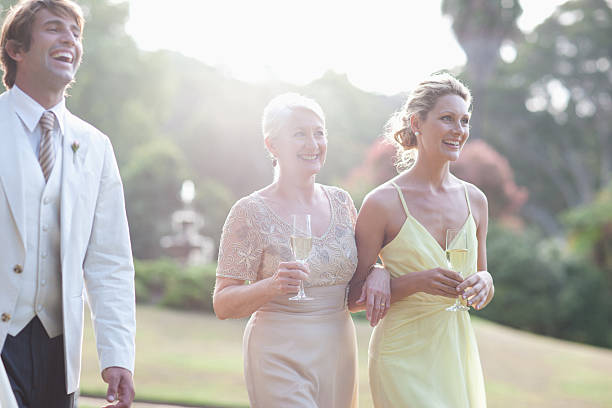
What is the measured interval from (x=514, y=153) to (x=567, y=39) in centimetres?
584

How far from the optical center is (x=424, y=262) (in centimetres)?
344

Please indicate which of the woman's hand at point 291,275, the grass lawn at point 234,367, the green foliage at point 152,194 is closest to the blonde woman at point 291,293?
the woman's hand at point 291,275

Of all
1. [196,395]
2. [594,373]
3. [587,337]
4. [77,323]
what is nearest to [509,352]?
[594,373]

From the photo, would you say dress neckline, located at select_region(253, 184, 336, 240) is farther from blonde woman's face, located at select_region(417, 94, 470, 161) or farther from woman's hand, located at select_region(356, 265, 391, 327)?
blonde woman's face, located at select_region(417, 94, 470, 161)

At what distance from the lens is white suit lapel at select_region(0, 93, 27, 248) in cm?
244

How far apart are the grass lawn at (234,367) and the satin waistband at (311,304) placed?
3.93 m

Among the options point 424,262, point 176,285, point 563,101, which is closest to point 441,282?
point 424,262

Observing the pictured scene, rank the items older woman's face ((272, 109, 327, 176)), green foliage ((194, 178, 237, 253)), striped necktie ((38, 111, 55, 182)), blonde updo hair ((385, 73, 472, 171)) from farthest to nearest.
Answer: green foliage ((194, 178, 237, 253)), blonde updo hair ((385, 73, 472, 171)), older woman's face ((272, 109, 327, 176)), striped necktie ((38, 111, 55, 182))

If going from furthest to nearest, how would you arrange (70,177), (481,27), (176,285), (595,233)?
(481,27) < (595,233) < (176,285) < (70,177)

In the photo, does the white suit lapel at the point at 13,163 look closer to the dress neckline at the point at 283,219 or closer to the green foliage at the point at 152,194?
the dress neckline at the point at 283,219

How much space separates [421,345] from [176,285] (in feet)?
35.1

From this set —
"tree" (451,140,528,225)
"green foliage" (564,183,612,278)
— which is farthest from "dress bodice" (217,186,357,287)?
"green foliage" (564,183,612,278)

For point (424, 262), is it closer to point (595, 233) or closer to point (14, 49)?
point (14, 49)

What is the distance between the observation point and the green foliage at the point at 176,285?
43.8 ft
